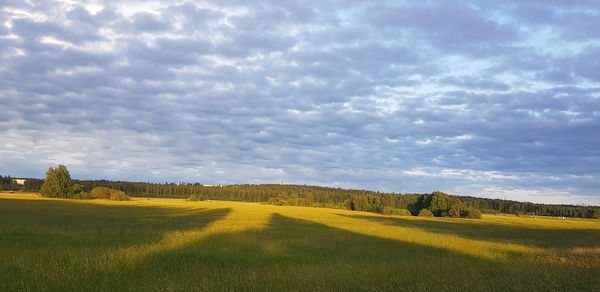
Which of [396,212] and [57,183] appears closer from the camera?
[57,183]

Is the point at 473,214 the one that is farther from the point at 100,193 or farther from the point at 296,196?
the point at 100,193

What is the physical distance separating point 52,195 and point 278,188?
108m

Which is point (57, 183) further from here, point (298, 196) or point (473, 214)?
point (473, 214)

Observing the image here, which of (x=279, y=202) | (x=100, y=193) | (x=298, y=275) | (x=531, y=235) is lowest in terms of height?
(x=279, y=202)

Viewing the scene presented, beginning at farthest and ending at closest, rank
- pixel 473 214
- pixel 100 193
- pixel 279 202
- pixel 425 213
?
pixel 279 202
pixel 100 193
pixel 425 213
pixel 473 214

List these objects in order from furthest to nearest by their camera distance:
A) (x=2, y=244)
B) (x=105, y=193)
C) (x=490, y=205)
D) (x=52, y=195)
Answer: (x=490, y=205)
(x=105, y=193)
(x=52, y=195)
(x=2, y=244)

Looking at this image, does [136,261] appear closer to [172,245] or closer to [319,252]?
[172,245]

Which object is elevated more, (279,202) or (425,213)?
(425,213)

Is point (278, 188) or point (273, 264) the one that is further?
point (278, 188)

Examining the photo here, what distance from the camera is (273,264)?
1459cm

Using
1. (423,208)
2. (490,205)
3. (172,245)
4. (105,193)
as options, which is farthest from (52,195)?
(490,205)

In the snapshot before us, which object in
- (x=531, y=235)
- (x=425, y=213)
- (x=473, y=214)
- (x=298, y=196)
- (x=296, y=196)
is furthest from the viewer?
(x=298, y=196)

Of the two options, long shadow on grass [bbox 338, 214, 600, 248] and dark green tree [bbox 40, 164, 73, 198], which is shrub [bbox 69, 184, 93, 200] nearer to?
dark green tree [bbox 40, 164, 73, 198]

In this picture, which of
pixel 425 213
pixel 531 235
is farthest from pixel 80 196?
pixel 531 235
